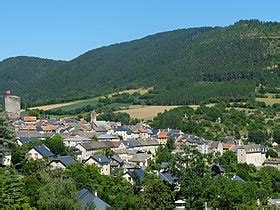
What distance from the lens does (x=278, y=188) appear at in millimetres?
53000

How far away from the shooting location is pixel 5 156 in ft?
135

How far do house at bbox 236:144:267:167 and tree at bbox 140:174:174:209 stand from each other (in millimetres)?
31476

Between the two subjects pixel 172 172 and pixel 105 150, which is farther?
pixel 105 150

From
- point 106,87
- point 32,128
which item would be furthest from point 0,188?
point 106,87

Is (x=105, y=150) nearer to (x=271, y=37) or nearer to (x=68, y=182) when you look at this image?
(x=68, y=182)

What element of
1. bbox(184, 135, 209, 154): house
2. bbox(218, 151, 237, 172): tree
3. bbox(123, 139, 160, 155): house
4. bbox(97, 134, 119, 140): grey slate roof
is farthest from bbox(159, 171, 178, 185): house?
bbox(97, 134, 119, 140): grey slate roof

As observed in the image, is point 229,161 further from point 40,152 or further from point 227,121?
point 227,121

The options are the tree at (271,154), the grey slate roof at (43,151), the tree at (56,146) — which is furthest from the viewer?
the tree at (271,154)

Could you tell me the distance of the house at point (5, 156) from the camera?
39.1 meters

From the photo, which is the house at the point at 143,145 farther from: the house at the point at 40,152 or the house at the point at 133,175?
the house at the point at 133,175

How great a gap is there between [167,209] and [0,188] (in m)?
11.3

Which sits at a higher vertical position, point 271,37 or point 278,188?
point 271,37

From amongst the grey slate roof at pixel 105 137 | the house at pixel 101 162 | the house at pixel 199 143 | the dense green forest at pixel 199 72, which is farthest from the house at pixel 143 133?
the dense green forest at pixel 199 72

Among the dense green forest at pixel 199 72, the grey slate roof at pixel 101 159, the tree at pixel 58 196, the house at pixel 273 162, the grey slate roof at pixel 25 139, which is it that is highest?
the dense green forest at pixel 199 72
